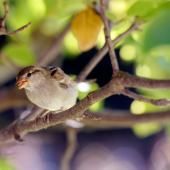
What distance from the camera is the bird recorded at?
83cm

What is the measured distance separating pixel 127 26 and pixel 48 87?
175mm

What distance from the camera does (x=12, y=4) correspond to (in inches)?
46.6

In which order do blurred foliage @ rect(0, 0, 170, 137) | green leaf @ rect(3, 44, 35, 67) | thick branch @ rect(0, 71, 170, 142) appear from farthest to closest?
green leaf @ rect(3, 44, 35, 67) → blurred foliage @ rect(0, 0, 170, 137) → thick branch @ rect(0, 71, 170, 142)

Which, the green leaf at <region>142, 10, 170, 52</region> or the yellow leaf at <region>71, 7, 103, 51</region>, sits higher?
the yellow leaf at <region>71, 7, 103, 51</region>

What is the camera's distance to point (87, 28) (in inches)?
34.0

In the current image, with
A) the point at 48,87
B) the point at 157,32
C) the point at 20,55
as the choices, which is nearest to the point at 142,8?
the point at 157,32

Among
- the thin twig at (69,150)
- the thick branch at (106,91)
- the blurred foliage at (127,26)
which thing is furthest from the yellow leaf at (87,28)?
the thin twig at (69,150)

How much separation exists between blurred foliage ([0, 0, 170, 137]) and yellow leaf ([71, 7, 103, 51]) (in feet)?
0.09

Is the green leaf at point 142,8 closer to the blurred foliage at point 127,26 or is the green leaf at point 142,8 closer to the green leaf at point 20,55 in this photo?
the blurred foliage at point 127,26

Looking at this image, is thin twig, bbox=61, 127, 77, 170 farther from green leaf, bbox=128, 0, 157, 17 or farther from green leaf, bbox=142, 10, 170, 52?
green leaf, bbox=128, 0, 157, 17

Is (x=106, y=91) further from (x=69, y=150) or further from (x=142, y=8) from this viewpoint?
(x=69, y=150)

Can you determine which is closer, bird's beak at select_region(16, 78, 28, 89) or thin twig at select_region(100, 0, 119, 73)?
thin twig at select_region(100, 0, 119, 73)

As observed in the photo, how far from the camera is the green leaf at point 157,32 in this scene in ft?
2.79

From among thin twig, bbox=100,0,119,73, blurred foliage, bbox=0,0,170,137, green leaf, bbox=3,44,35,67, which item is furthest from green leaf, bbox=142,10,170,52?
green leaf, bbox=3,44,35,67
